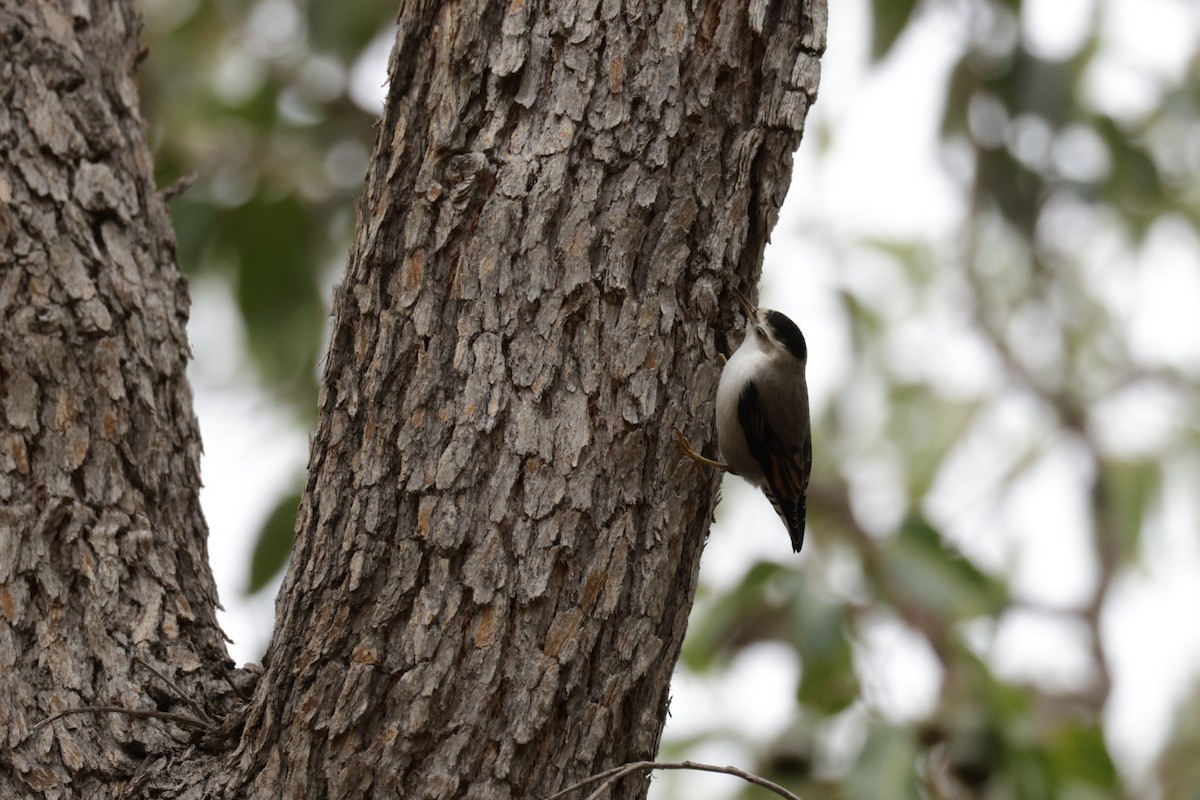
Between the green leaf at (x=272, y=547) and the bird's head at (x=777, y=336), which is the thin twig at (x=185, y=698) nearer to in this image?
the bird's head at (x=777, y=336)

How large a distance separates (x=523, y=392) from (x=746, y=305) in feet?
1.89

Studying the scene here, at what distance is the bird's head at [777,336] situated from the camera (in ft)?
10.6

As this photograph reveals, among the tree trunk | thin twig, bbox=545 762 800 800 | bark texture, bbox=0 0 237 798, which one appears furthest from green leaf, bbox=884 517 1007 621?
bark texture, bbox=0 0 237 798

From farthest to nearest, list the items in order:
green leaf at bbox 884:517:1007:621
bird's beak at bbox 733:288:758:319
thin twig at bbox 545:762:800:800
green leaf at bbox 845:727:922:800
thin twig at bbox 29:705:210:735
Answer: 1. green leaf at bbox 884:517:1007:621
2. green leaf at bbox 845:727:922:800
3. bird's beak at bbox 733:288:758:319
4. thin twig at bbox 29:705:210:735
5. thin twig at bbox 545:762:800:800

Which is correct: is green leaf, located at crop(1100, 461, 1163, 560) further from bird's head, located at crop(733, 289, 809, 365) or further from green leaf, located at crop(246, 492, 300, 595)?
green leaf, located at crop(246, 492, 300, 595)

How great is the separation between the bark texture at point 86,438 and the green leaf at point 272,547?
1.36 meters

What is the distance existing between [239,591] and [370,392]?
2063 mm

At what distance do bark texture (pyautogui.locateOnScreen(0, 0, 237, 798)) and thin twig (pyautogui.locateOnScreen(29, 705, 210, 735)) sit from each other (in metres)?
0.02

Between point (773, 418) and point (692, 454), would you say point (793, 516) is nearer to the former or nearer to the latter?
point (773, 418)

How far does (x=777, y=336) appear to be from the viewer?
357 centimetres

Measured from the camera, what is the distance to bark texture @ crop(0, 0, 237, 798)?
7.25 feet

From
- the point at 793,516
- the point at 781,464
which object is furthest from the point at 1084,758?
the point at 781,464

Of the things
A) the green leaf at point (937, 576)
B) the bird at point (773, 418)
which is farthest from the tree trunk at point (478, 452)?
the green leaf at point (937, 576)

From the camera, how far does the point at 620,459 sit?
85.2 inches
